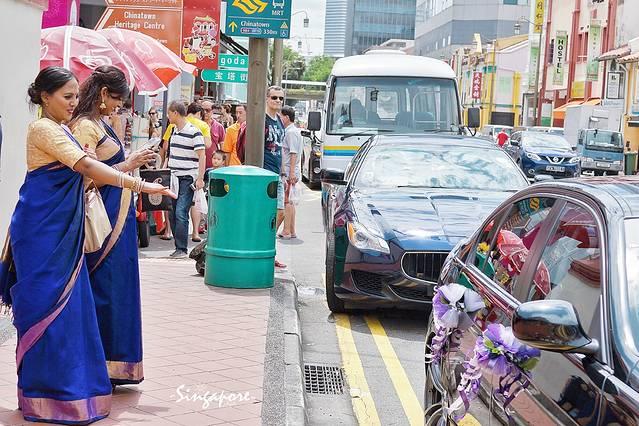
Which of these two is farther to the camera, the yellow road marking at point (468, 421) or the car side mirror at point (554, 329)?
the yellow road marking at point (468, 421)

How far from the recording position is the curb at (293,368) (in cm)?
594

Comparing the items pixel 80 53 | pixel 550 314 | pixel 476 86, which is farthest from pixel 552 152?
pixel 476 86

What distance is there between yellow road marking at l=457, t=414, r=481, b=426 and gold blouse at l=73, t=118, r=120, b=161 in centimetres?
243

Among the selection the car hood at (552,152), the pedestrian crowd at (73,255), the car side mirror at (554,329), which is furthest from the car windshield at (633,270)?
the car hood at (552,152)

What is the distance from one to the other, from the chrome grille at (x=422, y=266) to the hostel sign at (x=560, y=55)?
56.0 m

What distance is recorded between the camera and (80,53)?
12.1m

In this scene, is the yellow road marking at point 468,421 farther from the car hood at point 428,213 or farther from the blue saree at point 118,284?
the car hood at point 428,213

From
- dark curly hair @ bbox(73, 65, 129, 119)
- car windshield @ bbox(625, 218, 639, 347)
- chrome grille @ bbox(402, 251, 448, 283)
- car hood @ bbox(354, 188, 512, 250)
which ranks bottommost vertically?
chrome grille @ bbox(402, 251, 448, 283)

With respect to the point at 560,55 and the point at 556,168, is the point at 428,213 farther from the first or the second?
the point at 560,55

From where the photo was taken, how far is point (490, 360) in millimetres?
3754

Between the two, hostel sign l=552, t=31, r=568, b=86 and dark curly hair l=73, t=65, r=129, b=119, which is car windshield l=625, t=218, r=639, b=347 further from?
hostel sign l=552, t=31, r=568, b=86

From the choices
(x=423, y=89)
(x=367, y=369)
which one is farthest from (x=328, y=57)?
(x=367, y=369)

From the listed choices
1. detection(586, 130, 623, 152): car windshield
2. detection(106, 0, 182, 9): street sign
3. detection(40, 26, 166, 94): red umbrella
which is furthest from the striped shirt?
detection(586, 130, 623, 152): car windshield

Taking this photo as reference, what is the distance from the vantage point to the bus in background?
58.3ft
